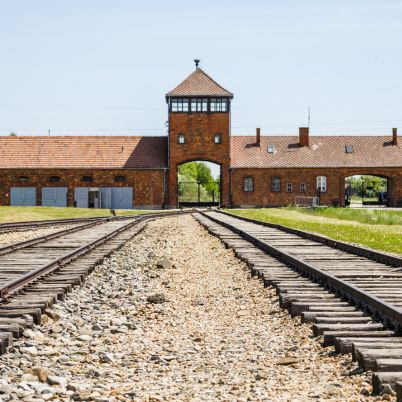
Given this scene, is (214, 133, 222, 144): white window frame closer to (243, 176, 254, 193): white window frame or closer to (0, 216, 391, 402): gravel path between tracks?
(243, 176, 254, 193): white window frame

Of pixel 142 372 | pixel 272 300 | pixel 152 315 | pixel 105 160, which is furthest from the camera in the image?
pixel 105 160

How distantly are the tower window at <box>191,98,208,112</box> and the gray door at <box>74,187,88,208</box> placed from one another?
10.5 meters

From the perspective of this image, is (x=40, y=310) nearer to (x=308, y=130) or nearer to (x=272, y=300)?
(x=272, y=300)

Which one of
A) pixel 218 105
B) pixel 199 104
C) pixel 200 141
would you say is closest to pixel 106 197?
pixel 200 141

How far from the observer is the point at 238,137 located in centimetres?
5872

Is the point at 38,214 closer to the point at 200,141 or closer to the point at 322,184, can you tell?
the point at 200,141

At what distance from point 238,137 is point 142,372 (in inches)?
2128

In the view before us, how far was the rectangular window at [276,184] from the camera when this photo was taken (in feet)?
181

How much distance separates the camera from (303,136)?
191 feet

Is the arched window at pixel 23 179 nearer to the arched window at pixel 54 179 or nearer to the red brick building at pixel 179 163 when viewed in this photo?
the red brick building at pixel 179 163

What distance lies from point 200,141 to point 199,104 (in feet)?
9.66

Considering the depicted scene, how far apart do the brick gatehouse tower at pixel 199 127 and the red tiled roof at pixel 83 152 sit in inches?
73.3

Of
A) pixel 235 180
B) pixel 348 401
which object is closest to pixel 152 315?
pixel 348 401

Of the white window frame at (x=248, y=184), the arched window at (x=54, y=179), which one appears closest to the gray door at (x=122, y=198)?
the arched window at (x=54, y=179)
